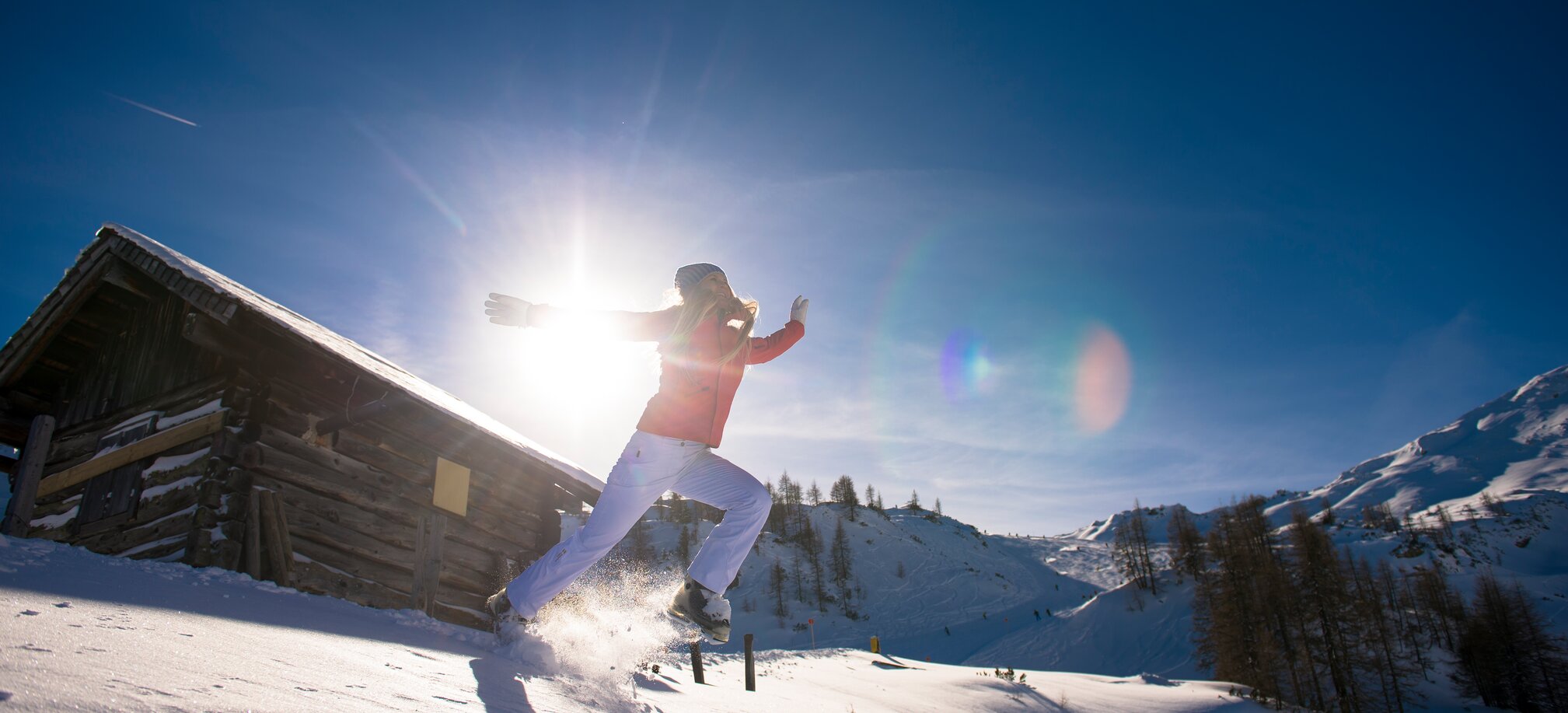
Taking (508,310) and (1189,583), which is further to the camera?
(1189,583)

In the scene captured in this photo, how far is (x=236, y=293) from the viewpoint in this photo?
6.66 metres

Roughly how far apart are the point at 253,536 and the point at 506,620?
15.2ft

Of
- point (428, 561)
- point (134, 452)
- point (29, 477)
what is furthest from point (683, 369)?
point (29, 477)

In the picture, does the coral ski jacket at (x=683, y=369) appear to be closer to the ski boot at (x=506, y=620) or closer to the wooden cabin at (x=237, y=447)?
the ski boot at (x=506, y=620)

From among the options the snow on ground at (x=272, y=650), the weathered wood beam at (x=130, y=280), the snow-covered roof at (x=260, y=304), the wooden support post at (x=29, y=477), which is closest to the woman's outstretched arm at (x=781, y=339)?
the snow on ground at (x=272, y=650)

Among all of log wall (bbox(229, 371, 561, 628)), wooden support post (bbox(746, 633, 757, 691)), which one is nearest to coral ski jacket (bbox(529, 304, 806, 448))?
log wall (bbox(229, 371, 561, 628))

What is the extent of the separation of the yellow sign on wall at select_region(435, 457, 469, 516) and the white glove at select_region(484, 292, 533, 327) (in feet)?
22.2

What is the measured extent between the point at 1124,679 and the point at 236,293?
44.6 metres

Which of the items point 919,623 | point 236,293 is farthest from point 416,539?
point 919,623

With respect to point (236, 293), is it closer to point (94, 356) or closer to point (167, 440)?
point (167, 440)

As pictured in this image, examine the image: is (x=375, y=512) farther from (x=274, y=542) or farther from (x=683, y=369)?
(x=683, y=369)

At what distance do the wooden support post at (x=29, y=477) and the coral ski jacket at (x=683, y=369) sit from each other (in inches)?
349

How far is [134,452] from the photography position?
309 inches

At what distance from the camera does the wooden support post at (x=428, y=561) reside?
9047 millimetres
